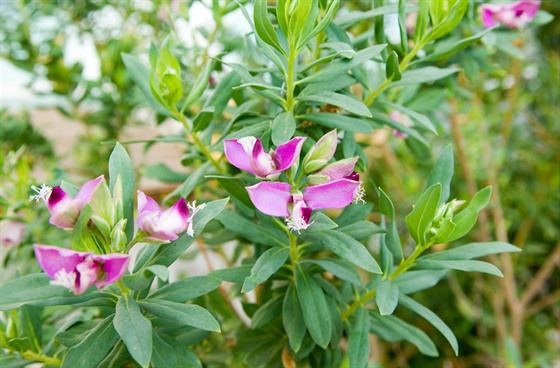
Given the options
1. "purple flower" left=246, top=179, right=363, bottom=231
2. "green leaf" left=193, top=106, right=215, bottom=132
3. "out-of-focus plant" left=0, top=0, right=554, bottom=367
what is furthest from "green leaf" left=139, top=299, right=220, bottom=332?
"green leaf" left=193, top=106, right=215, bottom=132

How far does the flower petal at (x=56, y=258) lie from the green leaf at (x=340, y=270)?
0.87ft

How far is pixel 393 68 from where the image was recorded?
0.60 m

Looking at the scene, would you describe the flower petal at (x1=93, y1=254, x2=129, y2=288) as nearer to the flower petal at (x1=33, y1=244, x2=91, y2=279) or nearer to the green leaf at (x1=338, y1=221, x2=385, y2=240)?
the flower petal at (x1=33, y1=244, x2=91, y2=279)

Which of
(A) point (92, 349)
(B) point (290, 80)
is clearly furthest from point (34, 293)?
(B) point (290, 80)

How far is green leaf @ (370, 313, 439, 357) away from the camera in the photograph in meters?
0.66

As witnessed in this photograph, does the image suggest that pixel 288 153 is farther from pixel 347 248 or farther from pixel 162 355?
pixel 162 355

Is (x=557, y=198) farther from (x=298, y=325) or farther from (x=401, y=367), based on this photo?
(x=298, y=325)

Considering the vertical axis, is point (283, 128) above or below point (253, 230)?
above

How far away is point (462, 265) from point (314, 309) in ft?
0.50

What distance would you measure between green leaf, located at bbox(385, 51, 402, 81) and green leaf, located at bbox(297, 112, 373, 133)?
0.07 meters

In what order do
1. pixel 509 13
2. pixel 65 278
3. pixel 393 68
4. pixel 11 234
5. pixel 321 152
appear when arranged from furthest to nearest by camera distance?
pixel 11 234 < pixel 509 13 < pixel 393 68 < pixel 321 152 < pixel 65 278

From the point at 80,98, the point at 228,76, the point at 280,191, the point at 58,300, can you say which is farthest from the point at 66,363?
the point at 80,98

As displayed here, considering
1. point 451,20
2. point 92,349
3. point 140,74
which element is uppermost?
point 451,20

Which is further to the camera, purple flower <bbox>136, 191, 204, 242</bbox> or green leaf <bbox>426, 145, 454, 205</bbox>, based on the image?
green leaf <bbox>426, 145, 454, 205</bbox>
